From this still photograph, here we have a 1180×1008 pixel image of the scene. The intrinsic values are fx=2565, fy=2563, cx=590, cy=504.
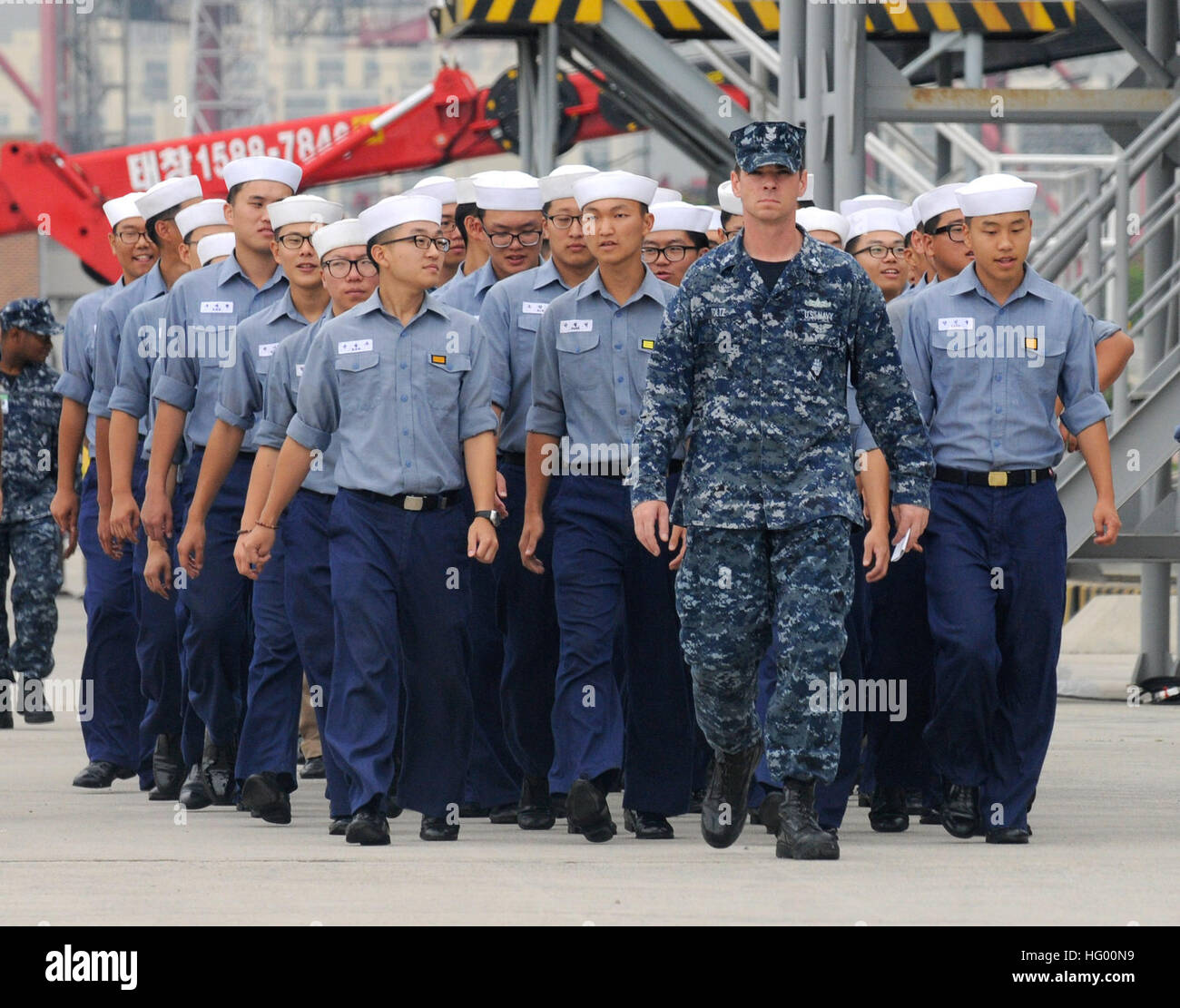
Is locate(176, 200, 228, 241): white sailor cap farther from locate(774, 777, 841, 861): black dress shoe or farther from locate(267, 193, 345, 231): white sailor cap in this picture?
locate(774, 777, 841, 861): black dress shoe

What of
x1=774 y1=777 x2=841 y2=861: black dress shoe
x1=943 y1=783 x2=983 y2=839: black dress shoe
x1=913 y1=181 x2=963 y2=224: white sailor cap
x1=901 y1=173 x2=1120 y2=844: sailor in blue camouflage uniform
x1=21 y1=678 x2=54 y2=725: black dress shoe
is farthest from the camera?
x1=21 y1=678 x2=54 y2=725: black dress shoe

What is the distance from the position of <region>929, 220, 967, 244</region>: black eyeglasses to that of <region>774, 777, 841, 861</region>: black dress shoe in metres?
2.34

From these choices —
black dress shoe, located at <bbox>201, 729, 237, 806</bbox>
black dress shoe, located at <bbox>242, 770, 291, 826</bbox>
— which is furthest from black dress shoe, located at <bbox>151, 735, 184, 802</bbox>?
black dress shoe, located at <bbox>242, 770, 291, 826</bbox>

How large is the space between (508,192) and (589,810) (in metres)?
2.45

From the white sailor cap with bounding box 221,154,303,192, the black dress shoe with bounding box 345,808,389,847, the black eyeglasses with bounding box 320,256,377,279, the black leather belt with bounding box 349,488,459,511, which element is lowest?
the black dress shoe with bounding box 345,808,389,847

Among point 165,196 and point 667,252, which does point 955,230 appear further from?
point 165,196

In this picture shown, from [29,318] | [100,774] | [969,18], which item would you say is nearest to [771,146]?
[100,774]

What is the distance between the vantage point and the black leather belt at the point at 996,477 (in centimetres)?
786

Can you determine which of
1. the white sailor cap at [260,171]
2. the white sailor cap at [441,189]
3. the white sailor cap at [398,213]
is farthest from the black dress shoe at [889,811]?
the white sailor cap at [260,171]

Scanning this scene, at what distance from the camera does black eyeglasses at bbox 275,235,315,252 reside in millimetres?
8750

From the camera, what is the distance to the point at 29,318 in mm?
12852

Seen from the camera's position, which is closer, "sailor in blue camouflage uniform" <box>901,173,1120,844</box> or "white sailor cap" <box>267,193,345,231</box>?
"sailor in blue camouflage uniform" <box>901,173,1120,844</box>

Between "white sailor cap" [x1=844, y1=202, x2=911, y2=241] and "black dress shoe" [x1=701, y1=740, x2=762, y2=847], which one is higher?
"white sailor cap" [x1=844, y1=202, x2=911, y2=241]

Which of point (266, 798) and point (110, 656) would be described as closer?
point (266, 798)
